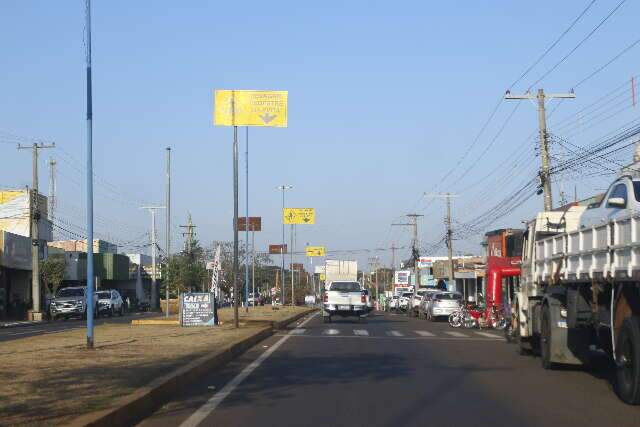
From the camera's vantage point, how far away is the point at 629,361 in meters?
11.0

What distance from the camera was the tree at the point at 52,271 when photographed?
191ft

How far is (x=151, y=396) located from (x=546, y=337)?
7.75m

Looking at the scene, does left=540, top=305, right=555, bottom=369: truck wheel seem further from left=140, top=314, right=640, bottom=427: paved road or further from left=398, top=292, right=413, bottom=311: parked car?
left=398, top=292, right=413, bottom=311: parked car

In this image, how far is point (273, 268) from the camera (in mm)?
145375

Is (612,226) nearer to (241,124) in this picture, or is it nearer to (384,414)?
(384,414)

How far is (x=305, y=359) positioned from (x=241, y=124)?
424 inches

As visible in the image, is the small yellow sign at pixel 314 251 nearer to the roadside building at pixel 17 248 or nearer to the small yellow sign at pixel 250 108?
the roadside building at pixel 17 248

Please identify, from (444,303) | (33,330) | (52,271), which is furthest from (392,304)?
(33,330)

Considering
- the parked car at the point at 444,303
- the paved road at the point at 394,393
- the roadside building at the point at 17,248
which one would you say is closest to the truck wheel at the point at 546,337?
the paved road at the point at 394,393

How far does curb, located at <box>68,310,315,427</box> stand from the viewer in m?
8.78

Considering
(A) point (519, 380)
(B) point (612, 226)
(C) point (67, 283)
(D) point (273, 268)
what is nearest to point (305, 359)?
(A) point (519, 380)

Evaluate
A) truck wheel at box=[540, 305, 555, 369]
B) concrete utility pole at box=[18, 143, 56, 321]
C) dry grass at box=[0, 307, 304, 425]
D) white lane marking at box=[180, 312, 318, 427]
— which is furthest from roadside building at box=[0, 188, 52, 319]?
truck wheel at box=[540, 305, 555, 369]

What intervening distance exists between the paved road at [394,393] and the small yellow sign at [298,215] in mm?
47737

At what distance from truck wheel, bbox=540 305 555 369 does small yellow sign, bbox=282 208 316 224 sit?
171ft
